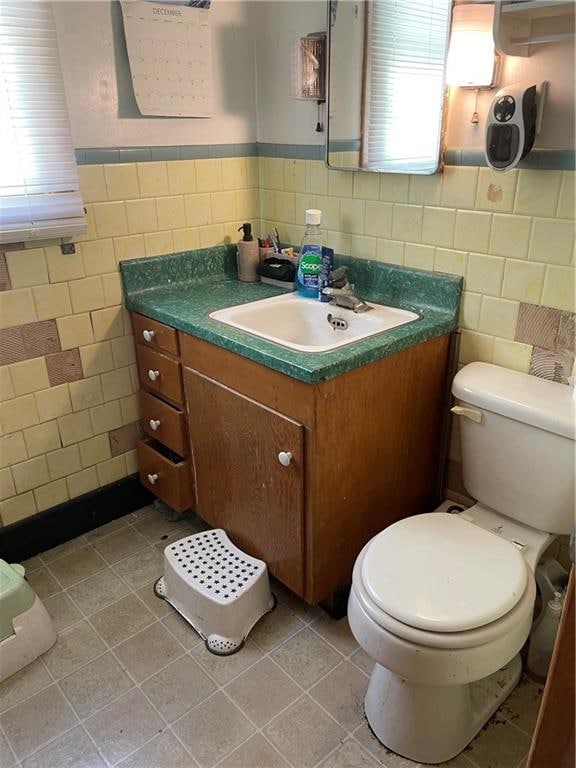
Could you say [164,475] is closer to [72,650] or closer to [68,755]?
[72,650]

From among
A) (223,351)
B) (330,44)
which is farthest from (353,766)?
(330,44)

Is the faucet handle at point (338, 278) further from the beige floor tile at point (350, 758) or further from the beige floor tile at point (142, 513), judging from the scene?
the beige floor tile at point (350, 758)

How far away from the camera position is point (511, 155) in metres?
1.34

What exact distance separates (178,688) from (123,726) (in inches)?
6.1

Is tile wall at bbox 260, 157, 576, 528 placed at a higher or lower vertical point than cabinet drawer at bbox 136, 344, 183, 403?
higher

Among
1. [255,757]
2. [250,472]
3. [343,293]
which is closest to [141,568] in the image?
[250,472]

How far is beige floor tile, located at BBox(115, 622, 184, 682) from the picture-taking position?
60.7 inches

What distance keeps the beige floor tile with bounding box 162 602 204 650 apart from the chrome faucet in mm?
1051

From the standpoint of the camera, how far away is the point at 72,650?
160 centimetres

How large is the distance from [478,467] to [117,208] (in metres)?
1.33

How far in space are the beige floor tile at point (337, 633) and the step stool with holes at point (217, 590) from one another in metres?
0.15

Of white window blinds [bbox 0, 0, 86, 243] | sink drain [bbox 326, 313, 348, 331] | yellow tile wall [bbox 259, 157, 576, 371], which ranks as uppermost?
white window blinds [bbox 0, 0, 86, 243]

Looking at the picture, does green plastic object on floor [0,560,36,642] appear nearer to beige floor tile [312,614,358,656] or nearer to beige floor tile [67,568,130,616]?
beige floor tile [67,568,130,616]

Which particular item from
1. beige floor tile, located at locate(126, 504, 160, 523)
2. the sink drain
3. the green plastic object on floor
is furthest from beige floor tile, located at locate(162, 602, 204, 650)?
the sink drain
